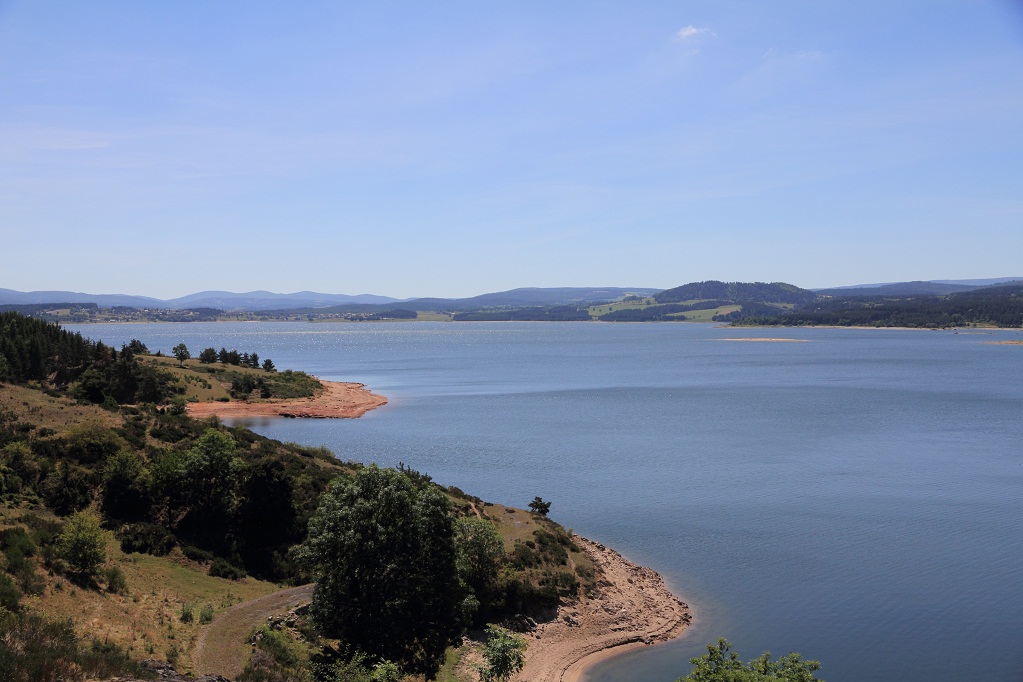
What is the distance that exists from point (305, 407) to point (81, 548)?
82778mm

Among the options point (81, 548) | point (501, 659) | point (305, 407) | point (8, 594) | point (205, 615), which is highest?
point (8, 594)

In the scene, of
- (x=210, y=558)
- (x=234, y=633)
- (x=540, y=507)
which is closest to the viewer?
(x=234, y=633)

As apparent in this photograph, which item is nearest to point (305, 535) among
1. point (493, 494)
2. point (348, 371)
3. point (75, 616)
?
point (75, 616)

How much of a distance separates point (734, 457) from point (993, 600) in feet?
120

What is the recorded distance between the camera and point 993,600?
1469 inches

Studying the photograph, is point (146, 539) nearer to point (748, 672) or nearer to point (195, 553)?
point (195, 553)

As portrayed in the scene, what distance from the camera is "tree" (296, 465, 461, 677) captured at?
28172 millimetres

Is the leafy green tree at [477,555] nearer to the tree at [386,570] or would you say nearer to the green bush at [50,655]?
the tree at [386,570]

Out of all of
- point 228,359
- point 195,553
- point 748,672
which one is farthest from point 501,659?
point 228,359

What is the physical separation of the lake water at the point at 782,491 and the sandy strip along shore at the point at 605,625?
44.4 inches

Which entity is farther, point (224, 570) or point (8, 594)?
point (224, 570)

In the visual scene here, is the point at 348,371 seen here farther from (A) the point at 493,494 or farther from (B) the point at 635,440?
(A) the point at 493,494

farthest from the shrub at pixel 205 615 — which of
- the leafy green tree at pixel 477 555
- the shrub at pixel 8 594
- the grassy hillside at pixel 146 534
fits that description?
the leafy green tree at pixel 477 555

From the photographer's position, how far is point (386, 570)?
28875 millimetres
